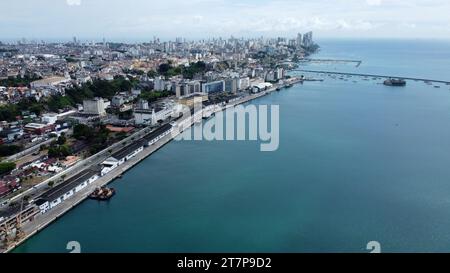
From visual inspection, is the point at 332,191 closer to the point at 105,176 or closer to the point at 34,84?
the point at 105,176

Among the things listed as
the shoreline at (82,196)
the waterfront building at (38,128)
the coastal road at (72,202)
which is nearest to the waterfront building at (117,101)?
the shoreline at (82,196)

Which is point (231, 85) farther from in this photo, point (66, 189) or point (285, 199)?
point (66, 189)

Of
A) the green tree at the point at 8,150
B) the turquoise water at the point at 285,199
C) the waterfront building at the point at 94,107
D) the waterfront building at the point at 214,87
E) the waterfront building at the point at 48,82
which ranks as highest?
the waterfront building at the point at 48,82

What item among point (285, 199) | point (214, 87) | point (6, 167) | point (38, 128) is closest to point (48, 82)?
point (38, 128)

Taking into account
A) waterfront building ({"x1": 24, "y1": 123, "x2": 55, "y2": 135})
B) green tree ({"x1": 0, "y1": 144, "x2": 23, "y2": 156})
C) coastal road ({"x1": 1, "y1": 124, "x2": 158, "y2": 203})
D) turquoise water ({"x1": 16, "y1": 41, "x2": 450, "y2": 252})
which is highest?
waterfront building ({"x1": 24, "y1": 123, "x2": 55, "y2": 135})

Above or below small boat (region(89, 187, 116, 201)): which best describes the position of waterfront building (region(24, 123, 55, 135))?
above

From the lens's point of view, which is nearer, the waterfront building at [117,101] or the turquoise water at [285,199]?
the turquoise water at [285,199]

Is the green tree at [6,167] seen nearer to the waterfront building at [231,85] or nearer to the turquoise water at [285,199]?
the turquoise water at [285,199]

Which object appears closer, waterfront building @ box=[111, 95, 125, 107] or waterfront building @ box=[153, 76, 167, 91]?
waterfront building @ box=[111, 95, 125, 107]

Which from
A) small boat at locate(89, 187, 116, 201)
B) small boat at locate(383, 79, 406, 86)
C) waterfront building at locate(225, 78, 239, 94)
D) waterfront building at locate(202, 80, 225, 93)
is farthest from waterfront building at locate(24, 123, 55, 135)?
small boat at locate(383, 79, 406, 86)

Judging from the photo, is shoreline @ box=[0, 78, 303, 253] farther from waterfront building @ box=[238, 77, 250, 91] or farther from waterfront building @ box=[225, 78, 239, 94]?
waterfront building @ box=[238, 77, 250, 91]
